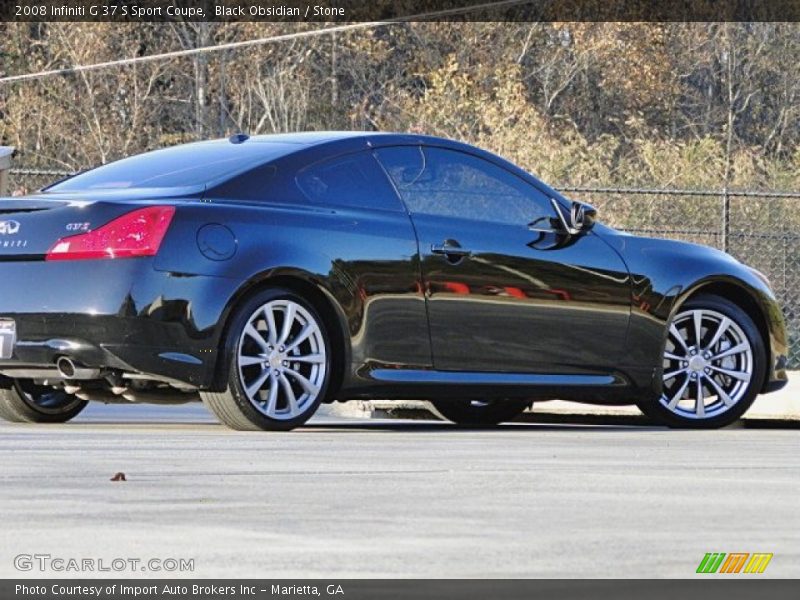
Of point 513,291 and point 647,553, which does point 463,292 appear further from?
point 647,553

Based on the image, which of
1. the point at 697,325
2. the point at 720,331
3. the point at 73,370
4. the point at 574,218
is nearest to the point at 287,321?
the point at 73,370

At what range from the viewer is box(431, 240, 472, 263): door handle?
1088 centimetres

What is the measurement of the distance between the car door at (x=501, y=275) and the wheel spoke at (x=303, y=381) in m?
0.73

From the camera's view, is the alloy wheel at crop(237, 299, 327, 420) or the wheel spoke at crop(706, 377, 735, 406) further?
the wheel spoke at crop(706, 377, 735, 406)

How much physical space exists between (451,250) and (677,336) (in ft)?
5.04

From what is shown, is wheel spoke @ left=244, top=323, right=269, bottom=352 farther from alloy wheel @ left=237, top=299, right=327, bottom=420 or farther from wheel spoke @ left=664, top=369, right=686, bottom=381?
wheel spoke @ left=664, top=369, right=686, bottom=381

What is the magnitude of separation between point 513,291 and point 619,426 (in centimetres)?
210

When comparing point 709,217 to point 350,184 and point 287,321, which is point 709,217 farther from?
point 287,321

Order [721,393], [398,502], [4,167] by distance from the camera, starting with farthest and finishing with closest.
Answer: [4,167]
[721,393]
[398,502]

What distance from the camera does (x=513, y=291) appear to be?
1112 centimetres

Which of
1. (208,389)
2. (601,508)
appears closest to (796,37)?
(208,389)

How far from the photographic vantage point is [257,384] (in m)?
10.3

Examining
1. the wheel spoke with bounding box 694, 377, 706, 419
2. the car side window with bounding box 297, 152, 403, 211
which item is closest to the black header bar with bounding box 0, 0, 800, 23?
the wheel spoke with bounding box 694, 377, 706, 419

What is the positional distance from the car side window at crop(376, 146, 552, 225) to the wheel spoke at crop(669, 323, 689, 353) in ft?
3.12
